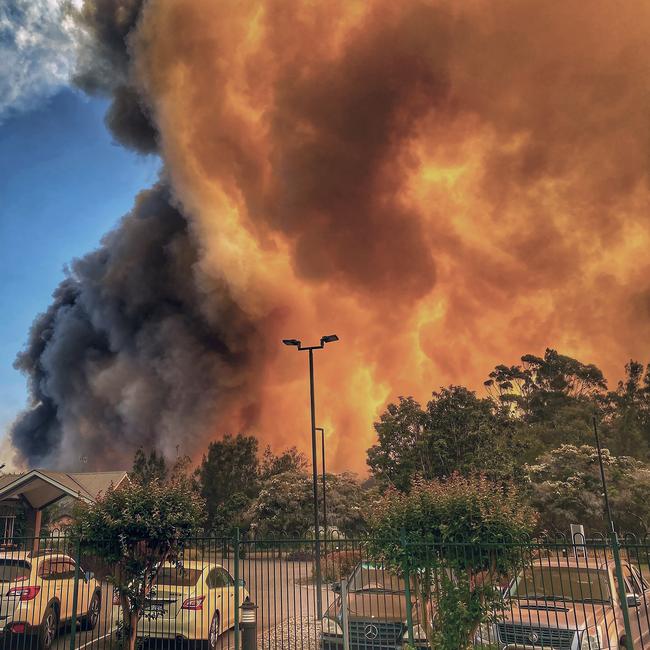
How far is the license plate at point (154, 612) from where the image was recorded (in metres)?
11.1

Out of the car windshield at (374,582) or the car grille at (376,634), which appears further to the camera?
the car windshield at (374,582)

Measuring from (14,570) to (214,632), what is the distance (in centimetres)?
419

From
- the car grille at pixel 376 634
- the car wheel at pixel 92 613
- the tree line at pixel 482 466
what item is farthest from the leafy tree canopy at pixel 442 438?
the car grille at pixel 376 634

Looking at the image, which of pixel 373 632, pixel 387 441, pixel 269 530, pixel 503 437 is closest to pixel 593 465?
pixel 503 437

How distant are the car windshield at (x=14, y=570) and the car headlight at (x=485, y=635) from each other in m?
8.65

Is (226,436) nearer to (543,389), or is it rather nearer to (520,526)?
(543,389)

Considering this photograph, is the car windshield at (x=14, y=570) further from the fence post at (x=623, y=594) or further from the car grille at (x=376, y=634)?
the fence post at (x=623, y=594)

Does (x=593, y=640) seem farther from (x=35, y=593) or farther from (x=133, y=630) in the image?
(x=35, y=593)

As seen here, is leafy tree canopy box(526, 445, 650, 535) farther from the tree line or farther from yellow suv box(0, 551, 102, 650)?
yellow suv box(0, 551, 102, 650)

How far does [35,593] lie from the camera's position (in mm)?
11609

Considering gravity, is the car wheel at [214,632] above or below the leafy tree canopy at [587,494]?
below

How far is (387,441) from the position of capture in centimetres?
4656

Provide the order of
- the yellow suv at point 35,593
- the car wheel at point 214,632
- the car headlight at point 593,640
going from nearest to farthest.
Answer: the car headlight at point 593,640
the yellow suv at point 35,593
the car wheel at point 214,632

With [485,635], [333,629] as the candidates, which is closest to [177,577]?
[333,629]
